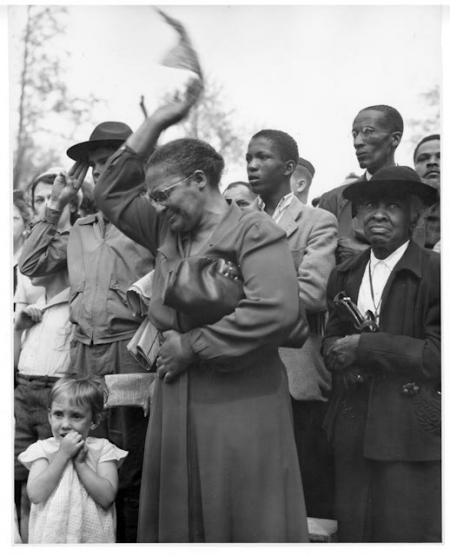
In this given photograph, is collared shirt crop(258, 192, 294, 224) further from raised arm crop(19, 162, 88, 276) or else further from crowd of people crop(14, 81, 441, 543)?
raised arm crop(19, 162, 88, 276)

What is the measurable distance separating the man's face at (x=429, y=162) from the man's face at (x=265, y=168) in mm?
709

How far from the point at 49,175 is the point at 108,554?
2.12 metres

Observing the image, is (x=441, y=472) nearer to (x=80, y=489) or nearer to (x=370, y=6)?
(x=80, y=489)

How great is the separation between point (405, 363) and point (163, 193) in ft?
5.15

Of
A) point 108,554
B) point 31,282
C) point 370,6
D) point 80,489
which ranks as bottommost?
point 108,554

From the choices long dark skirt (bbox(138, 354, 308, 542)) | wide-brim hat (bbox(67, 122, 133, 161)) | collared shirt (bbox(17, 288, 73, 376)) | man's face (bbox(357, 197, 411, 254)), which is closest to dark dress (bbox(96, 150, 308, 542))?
long dark skirt (bbox(138, 354, 308, 542))

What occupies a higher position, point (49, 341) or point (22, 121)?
point (22, 121)

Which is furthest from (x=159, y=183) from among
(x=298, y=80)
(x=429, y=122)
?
(x=429, y=122)

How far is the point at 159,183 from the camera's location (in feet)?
18.4

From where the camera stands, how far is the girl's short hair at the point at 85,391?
564 cm

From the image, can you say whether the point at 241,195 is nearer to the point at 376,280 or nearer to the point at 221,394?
the point at 376,280

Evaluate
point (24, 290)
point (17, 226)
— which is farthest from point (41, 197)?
point (24, 290)

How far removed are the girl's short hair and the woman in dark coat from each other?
294 millimetres

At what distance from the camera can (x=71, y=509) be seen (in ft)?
18.2
